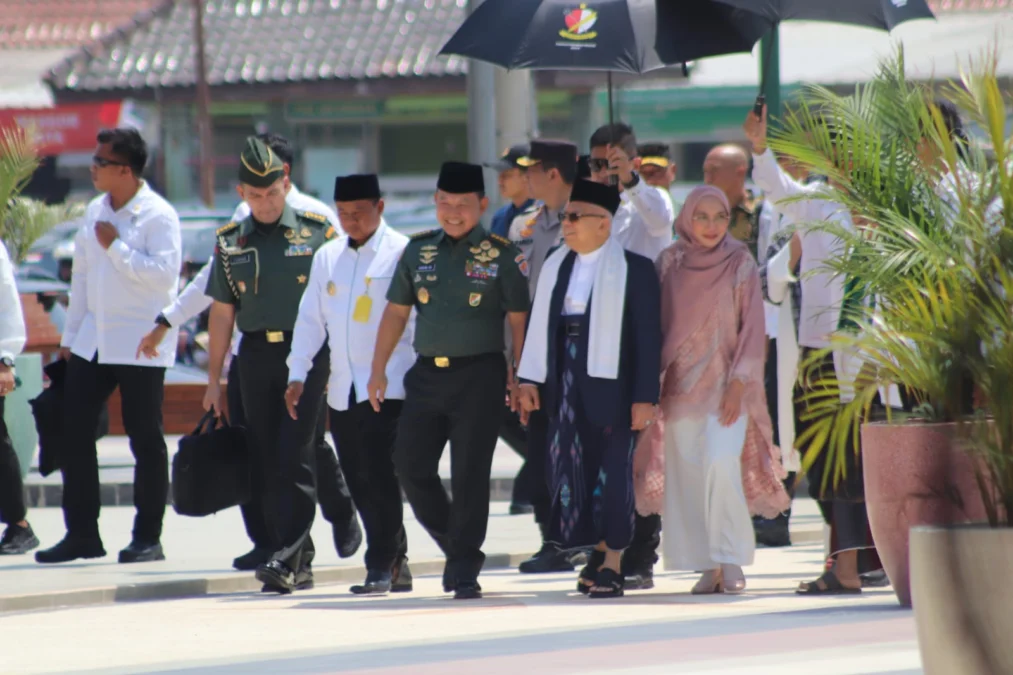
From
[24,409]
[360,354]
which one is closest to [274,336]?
[360,354]

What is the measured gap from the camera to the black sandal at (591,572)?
893 centimetres

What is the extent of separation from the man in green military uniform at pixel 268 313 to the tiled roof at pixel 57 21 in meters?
38.3

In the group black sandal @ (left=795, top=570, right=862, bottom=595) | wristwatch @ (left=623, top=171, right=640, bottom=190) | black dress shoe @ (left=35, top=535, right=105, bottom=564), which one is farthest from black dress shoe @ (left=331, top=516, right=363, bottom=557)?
black sandal @ (left=795, top=570, right=862, bottom=595)

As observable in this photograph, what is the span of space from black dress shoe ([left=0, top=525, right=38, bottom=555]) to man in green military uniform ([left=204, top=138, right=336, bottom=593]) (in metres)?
1.73

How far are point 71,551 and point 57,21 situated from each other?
38.7m

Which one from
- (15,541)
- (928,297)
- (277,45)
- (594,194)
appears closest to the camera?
(928,297)

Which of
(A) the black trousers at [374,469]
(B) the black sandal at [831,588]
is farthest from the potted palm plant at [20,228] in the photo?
(B) the black sandal at [831,588]

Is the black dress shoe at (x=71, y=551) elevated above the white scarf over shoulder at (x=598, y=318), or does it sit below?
below

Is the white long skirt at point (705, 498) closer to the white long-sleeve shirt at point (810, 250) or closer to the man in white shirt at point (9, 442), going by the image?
the white long-sleeve shirt at point (810, 250)

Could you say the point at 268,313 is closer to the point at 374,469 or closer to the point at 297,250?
the point at 297,250

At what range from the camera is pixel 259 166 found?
31.2 feet

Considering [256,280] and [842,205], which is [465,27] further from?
[842,205]

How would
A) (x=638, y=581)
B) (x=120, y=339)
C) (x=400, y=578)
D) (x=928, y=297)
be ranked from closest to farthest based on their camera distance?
(x=928, y=297) → (x=638, y=581) → (x=400, y=578) → (x=120, y=339)

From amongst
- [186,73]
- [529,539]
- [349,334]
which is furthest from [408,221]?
[349,334]
